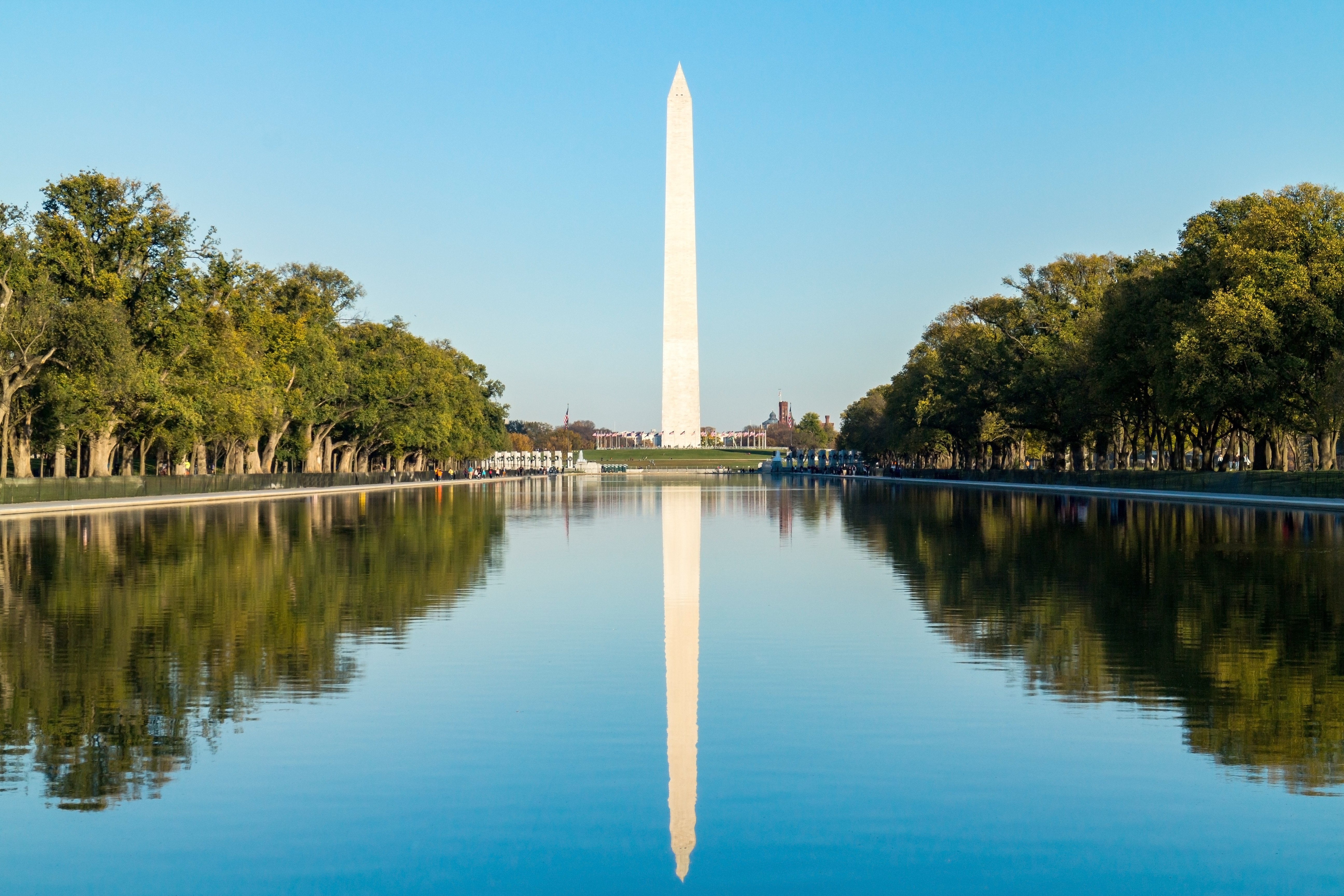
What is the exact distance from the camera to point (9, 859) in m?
6.09

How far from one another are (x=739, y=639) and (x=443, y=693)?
370 centimetres

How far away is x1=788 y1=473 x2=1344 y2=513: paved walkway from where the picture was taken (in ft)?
138

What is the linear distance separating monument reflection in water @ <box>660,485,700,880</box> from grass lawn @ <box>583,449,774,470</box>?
376 feet

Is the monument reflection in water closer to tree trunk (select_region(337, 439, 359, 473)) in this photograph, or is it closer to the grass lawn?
tree trunk (select_region(337, 439, 359, 473))

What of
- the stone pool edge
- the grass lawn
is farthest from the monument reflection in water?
the grass lawn

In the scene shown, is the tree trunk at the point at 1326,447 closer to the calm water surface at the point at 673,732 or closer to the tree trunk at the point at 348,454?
the calm water surface at the point at 673,732

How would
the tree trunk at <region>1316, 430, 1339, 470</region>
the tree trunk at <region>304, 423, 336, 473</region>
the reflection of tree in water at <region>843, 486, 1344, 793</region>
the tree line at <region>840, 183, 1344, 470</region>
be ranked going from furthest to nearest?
the tree trunk at <region>304, 423, 336, 473</region> → the tree trunk at <region>1316, 430, 1339, 470</region> → the tree line at <region>840, 183, 1344, 470</region> → the reflection of tree in water at <region>843, 486, 1344, 793</region>

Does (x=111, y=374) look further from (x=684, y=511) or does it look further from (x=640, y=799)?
(x=640, y=799)

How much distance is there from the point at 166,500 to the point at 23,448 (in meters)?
9.08

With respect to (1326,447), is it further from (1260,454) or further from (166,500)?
(166,500)

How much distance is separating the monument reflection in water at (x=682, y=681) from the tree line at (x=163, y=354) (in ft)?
109

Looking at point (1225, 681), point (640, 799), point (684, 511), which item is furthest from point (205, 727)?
point (684, 511)

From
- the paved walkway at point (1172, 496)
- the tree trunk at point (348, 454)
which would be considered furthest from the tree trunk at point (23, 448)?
the paved walkway at point (1172, 496)

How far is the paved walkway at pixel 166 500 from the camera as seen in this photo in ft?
146
